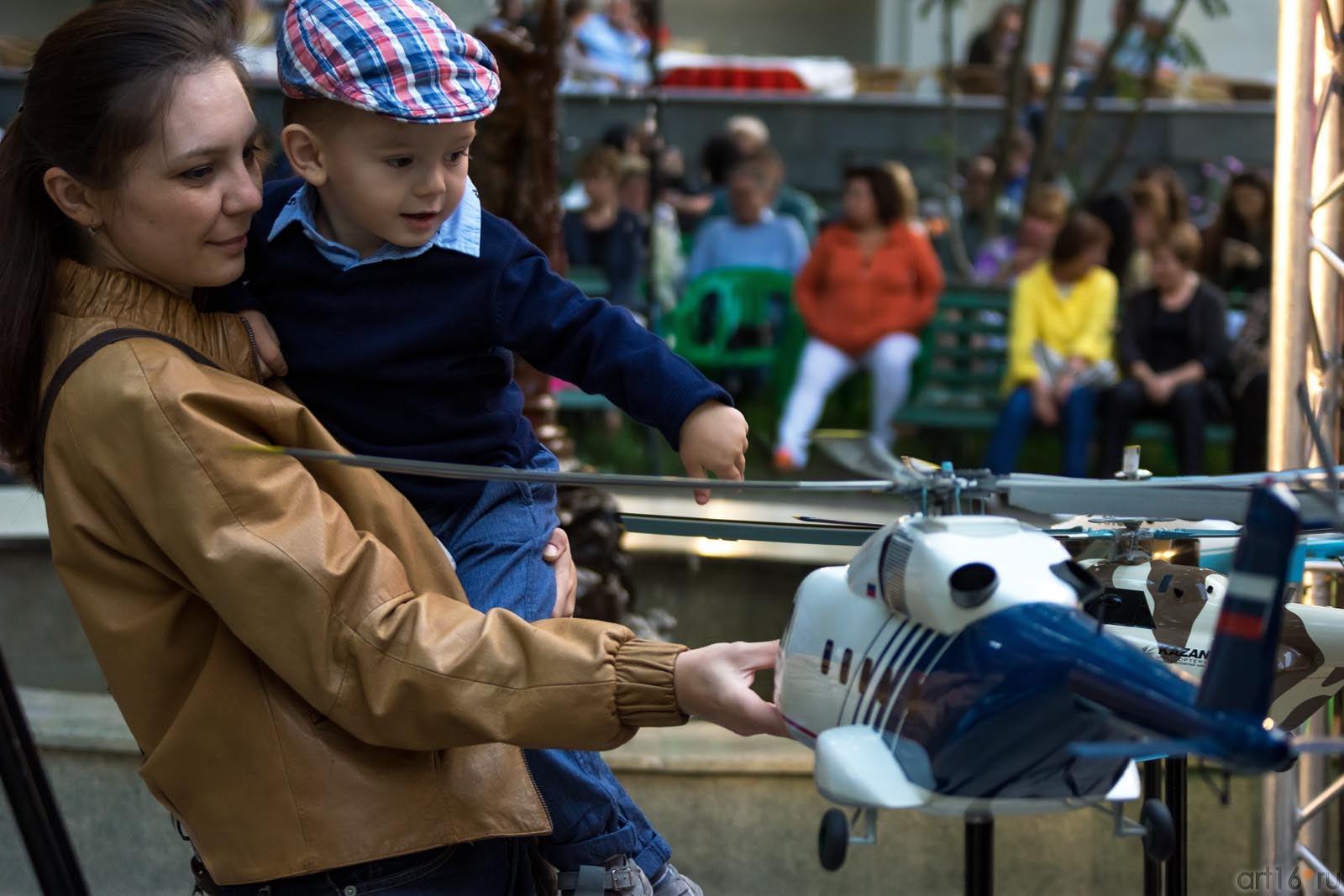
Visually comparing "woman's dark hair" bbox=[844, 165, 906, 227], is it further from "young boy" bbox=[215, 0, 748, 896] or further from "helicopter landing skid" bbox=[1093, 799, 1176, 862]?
"helicopter landing skid" bbox=[1093, 799, 1176, 862]

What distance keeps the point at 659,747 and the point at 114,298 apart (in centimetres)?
251

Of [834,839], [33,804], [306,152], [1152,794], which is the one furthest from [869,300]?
[834,839]

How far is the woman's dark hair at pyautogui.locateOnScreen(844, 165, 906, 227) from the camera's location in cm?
768

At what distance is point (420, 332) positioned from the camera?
6.20 ft

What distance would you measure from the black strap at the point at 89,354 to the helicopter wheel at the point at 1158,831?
107 centimetres

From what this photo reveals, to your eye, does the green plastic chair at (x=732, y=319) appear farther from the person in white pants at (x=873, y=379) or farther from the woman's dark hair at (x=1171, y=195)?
the woman's dark hair at (x=1171, y=195)

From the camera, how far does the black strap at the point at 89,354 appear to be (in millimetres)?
1723

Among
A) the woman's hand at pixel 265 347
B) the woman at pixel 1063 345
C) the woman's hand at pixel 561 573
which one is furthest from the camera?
the woman at pixel 1063 345

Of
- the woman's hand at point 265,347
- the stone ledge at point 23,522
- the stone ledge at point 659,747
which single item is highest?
the woman's hand at point 265,347

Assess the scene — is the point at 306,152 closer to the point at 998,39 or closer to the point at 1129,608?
the point at 1129,608

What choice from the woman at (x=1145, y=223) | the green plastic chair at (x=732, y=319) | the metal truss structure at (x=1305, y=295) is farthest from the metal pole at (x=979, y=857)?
the woman at (x=1145, y=223)

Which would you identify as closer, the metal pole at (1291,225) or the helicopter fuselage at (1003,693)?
the helicopter fuselage at (1003,693)

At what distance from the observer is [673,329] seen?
331 inches

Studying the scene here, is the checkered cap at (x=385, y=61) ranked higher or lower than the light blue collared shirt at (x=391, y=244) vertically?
higher
